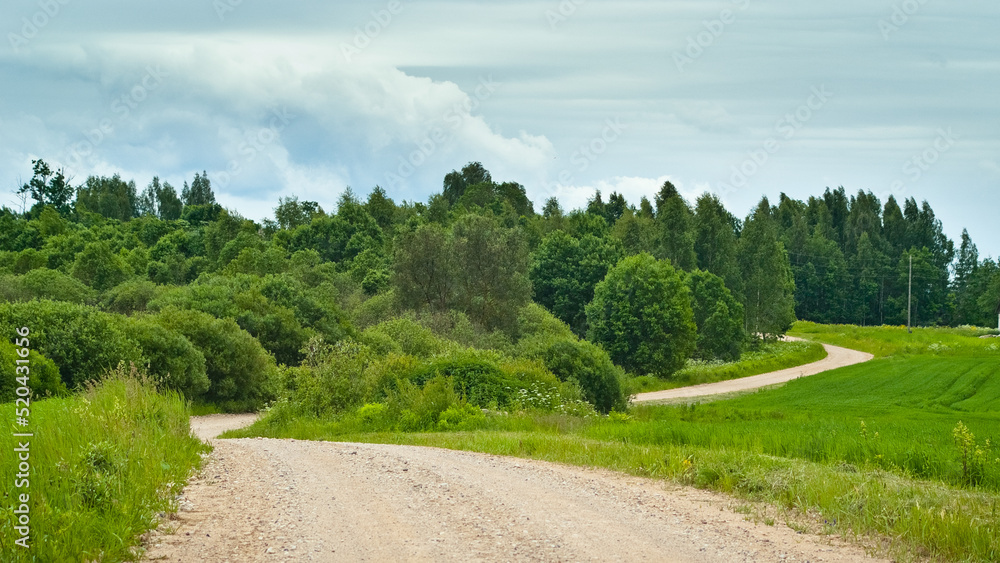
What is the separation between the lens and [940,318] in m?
139

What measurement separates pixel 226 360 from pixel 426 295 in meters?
23.5

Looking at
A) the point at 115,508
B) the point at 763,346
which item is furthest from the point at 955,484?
the point at 763,346

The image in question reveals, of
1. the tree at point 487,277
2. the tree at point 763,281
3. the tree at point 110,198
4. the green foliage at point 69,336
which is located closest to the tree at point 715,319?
the tree at point 763,281

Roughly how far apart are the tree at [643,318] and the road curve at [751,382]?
5.15m

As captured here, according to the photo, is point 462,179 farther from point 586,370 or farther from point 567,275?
point 586,370

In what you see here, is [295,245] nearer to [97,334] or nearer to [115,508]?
[97,334]

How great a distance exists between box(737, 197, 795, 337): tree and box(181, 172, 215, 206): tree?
308 feet

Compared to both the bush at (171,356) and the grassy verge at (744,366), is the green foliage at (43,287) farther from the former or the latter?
the grassy verge at (744,366)

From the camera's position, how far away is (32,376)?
76.0ft

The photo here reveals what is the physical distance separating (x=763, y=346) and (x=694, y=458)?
78.6 metres

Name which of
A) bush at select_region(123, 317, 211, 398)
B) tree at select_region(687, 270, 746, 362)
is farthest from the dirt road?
tree at select_region(687, 270, 746, 362)

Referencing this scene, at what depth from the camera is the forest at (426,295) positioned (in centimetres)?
3061

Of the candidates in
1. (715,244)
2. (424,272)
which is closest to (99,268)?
(424,272)

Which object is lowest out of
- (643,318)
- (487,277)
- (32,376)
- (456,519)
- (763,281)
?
(456,519)
